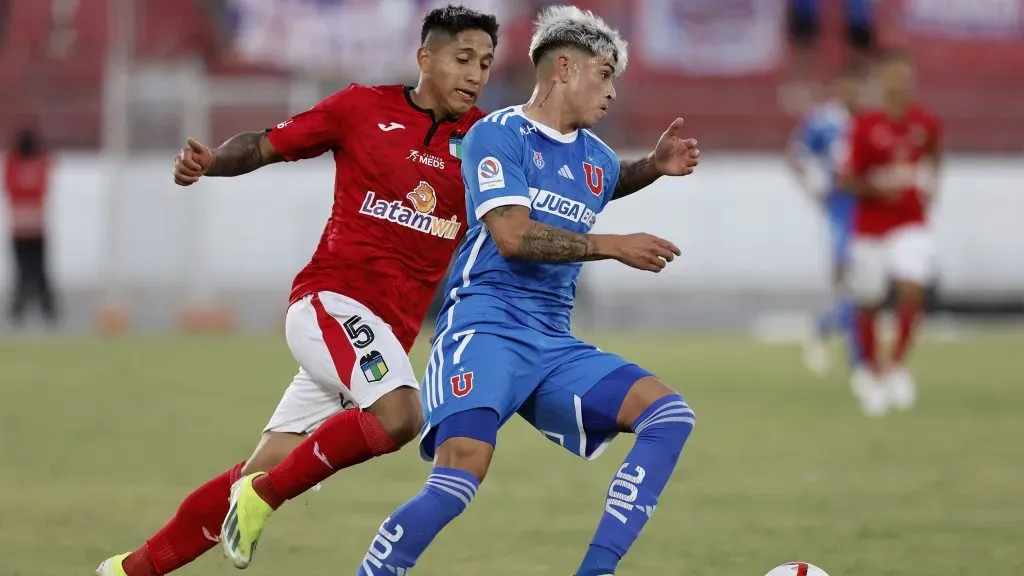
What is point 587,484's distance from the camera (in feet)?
29.7

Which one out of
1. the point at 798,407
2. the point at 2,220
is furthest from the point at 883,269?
the point at 2,220

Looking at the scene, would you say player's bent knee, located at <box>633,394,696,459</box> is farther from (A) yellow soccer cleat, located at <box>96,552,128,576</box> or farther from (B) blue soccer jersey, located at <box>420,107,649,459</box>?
(A) yellow soccer cleat, located at <box>96,552,128,576</box>

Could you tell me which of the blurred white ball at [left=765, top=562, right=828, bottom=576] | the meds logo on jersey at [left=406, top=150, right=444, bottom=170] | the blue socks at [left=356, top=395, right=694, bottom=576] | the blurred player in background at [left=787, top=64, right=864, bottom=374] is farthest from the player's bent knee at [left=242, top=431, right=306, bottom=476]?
the blurred player in background at [left=787, top=64, right=864, bottom=374]

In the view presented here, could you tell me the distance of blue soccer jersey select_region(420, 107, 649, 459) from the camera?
536 centimetres

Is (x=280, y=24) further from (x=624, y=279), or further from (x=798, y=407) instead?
(x=798, y=407)

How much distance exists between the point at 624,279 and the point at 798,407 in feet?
37.8

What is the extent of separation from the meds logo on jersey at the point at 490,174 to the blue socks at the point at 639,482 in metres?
0.87

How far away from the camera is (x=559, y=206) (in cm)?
557

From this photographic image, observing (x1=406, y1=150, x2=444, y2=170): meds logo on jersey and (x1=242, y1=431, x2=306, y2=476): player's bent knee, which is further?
(x1=406, y1=150, x2=444, y2=170): meds logo on jersey

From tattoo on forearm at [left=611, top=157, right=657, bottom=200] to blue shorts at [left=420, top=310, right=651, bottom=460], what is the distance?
0.64m

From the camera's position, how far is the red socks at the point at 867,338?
43.1 ft

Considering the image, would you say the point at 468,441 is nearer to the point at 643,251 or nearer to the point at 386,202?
the point at 643,251

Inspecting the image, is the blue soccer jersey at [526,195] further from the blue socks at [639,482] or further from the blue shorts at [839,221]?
the blue shorts at [839,221]

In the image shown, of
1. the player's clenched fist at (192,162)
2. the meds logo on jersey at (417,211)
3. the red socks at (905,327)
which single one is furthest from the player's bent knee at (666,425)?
the red socks at (905,327)
